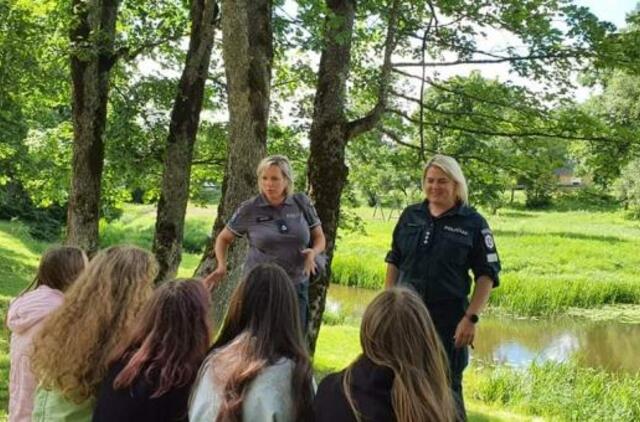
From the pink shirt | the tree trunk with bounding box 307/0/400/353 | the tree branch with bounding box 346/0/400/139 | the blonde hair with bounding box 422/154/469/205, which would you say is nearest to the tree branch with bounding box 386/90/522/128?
the tree branch with bounding box 346/0/400/139

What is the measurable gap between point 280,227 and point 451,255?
1.11 m

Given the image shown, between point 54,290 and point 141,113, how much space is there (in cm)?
603

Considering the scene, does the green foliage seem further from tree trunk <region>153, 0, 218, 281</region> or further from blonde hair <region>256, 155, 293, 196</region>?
blonde hair <region>256, 155, 293, 196</region>

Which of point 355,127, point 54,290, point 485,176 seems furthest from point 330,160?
point 54,290

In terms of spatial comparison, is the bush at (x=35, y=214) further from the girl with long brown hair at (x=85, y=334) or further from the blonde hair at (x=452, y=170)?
the girl with long brown hair at (x=85, y=334)

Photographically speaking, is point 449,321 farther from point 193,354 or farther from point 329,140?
point 329,140

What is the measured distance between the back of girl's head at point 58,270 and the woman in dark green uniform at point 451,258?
5.27 ft

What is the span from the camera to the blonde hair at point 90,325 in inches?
97.7

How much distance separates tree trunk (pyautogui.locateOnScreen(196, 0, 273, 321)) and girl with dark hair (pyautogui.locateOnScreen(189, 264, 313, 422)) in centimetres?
282

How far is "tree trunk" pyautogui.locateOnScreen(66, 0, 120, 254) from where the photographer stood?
305 inches

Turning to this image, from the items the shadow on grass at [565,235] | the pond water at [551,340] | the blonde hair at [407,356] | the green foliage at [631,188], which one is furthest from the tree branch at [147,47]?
the green foliage at [631,188]

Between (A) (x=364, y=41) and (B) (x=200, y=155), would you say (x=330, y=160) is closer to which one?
(A) (x=364, y=41)

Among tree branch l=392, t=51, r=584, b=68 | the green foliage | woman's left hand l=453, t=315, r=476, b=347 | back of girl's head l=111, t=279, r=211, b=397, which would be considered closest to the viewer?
back of girl's head l=111, t=279, r=211, b=397

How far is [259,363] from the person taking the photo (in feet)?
7.16
